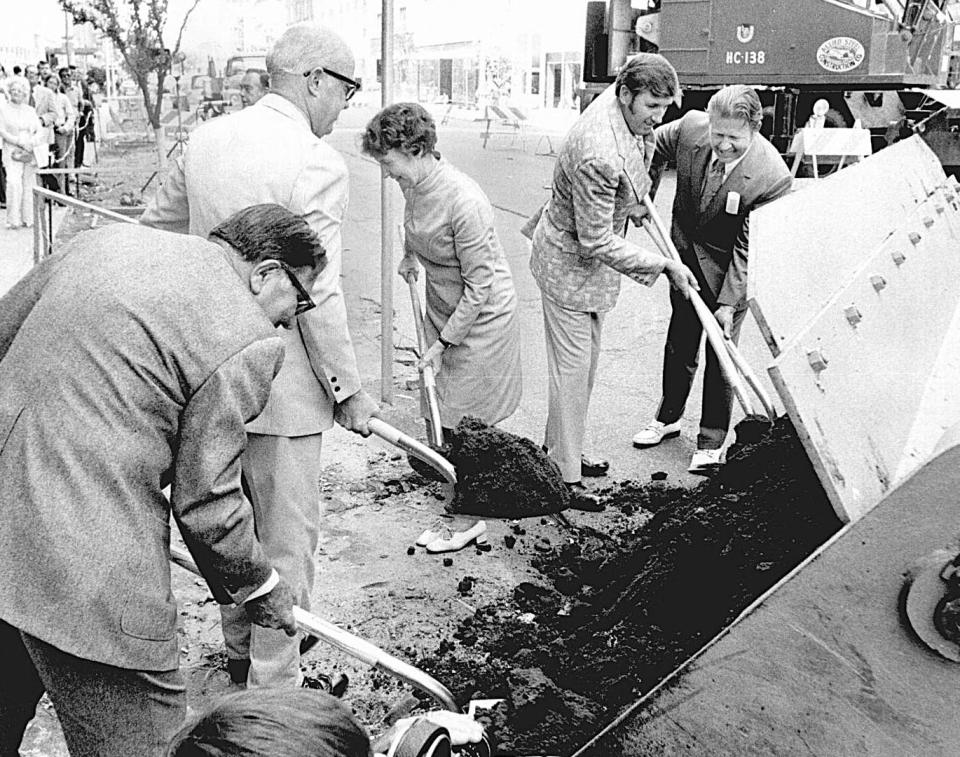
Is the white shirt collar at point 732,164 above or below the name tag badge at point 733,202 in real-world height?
above

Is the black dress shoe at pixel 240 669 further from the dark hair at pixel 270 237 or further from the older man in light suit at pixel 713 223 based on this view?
the older man in light suit at pixel 713 223

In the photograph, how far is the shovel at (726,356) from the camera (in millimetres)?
4227

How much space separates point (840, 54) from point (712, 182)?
10.4m

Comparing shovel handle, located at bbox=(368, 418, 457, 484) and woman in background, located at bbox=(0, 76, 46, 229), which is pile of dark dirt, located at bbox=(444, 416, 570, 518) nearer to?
shovel handle, located at bbox=(368, 418, 457, 484)

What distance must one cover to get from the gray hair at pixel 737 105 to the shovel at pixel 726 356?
54cm

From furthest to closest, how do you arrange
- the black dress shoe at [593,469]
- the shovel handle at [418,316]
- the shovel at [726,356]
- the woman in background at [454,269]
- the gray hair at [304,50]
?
the black dress shoe at [593,469]
the shovel handle at [418,316]
the woman in background at [454,269]
the shovel at [726,356]
the gray hair at [304,50]

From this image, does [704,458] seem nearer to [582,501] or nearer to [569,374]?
[582,501]

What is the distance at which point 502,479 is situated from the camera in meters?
4.07

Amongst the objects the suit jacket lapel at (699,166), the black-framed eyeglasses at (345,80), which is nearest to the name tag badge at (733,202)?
the suit jacket lapel at (699,166)

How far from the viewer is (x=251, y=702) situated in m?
1.32

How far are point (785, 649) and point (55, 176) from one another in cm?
1440

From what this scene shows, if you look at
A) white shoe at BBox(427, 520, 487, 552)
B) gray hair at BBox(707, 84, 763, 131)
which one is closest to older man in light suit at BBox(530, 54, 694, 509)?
gray hair at BBox(707, 84, 763, 131)

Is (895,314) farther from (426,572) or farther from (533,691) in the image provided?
(426,572)

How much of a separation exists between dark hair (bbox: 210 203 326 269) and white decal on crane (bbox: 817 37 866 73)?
13.6 meters
